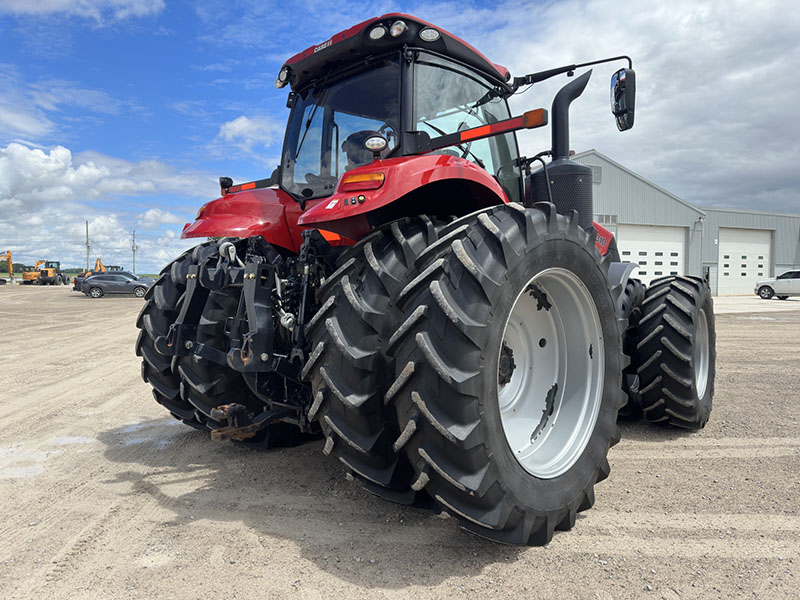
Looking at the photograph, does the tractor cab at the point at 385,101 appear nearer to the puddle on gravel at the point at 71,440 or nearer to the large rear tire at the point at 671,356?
the large rear tire at the point at 671,356

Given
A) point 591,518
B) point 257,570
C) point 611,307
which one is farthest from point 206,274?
point 591,518

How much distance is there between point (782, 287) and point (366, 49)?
101 feet

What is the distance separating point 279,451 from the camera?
3.88 m

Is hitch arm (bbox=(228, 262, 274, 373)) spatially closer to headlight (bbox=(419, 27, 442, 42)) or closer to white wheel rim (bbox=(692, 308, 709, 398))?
headlight (bbox=(419, 27, 442, 42))

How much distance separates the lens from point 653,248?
28.1 meters

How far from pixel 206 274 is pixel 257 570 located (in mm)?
1633

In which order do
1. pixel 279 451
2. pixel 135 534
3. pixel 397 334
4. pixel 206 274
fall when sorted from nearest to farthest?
pixel 397 334
pixel 135 534
pixel 206 274
pixel 279 451

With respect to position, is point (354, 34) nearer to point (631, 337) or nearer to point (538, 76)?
point (538, 76)

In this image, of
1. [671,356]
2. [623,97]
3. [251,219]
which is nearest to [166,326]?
[251,219]

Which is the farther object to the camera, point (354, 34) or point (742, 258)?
point (742, 258)

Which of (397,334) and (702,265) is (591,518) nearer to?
(397,334)

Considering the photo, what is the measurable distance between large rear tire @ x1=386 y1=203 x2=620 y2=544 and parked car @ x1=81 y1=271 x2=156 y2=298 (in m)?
30.0

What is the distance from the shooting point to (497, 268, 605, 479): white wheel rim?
2.87 meters

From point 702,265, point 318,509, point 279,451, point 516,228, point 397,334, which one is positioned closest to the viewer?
point 397,334
